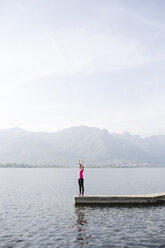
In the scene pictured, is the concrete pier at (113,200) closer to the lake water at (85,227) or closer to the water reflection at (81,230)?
the lake water at (85,227)

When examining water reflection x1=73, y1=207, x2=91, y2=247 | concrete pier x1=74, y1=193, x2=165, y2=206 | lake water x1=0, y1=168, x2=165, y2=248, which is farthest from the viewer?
concrete pier x1=74, y1=193, x2=165, y2=206

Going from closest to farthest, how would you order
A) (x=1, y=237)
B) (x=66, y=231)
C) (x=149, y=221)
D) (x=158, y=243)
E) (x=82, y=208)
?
1. (x=158, y=243)
2. (x=1, y=237)
3. (x=66, y=231)
4. (x=149, y=221)
5. (x=82, y=208)

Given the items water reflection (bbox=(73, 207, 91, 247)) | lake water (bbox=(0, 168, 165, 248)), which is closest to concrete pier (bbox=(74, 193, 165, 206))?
lake water (bbox=(0, 168, 165, 248))

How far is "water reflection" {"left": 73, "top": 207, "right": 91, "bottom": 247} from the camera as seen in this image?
15.1 m

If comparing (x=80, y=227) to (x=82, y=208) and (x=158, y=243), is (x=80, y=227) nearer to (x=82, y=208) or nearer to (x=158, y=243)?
(x=158, y=243)

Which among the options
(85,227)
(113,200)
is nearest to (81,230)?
(85,227)

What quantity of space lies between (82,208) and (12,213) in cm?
725

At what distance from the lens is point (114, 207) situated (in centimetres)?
2591

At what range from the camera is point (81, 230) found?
17.5 metres

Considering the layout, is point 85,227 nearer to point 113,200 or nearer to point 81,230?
point 81,230

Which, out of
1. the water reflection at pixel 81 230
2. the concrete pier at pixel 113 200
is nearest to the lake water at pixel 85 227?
the water reflection at pixel 81 230

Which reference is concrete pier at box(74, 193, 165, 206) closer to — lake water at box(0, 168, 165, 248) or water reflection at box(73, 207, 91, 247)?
lake water at box(0, 168, 165, 248)

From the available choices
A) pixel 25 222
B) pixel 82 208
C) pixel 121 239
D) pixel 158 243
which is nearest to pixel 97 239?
pixel 121 239

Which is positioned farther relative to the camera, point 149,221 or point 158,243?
point 149,221
